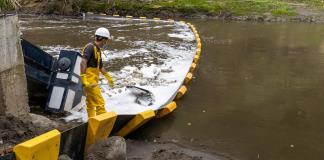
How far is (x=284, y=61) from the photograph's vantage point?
46.0 feet

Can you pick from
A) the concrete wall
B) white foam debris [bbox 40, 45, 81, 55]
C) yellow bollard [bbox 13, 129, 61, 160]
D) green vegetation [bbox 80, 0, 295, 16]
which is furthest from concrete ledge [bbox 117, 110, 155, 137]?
green vegetation [bbox 80, 0, 295, 16]

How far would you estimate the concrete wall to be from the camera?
653 cm

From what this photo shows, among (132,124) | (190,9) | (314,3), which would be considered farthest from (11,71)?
(314,3)

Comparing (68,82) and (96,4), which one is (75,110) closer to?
(68,82)

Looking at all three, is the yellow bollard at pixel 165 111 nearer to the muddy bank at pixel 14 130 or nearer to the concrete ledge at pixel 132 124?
the concrete ledge at pixel 132 124

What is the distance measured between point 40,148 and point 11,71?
198cm

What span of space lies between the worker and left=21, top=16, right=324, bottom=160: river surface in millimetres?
881

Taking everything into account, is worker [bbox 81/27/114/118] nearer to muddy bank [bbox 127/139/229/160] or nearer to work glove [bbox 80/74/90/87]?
work glove [bbox 80/74/90/87]

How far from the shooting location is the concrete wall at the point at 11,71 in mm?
6527

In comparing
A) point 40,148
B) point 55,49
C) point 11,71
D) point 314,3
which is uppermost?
point 11,71

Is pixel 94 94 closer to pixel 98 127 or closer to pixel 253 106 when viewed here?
pixel 98 127

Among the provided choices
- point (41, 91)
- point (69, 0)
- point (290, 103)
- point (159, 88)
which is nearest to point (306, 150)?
point (290, 103)

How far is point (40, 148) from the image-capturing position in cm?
524

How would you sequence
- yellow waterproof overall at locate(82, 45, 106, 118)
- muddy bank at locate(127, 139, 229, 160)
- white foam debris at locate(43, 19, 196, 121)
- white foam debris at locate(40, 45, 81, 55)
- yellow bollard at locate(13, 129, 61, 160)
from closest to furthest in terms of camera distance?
yellow bollard at locate(13, 129, 61, 160)
muddy bank at locate(127, 139, 229, 160)
yellow waterproof overall at locate(82, 45, 106, 118)
white foam debris at locate(43, 19, 196, 121)
white foam debris at locate(40, 45, 81, 55)
